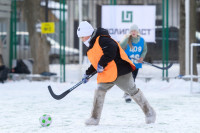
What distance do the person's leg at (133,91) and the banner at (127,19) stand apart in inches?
255

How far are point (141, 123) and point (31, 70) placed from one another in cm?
834

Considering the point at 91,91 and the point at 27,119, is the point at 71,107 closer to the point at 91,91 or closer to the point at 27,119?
the point at 27,119

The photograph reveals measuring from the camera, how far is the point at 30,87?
12.2 m

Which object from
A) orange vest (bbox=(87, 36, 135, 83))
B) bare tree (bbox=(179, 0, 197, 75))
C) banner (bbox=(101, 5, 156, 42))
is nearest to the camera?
orange vest (bbox=(87, 36, 135, 83))

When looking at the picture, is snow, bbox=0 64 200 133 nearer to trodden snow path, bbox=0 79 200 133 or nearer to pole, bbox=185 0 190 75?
trodden snow path, bbox=0 79 200 133

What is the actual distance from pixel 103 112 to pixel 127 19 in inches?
217

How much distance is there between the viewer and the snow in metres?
5.73

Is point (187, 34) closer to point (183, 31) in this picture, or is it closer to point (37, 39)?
point (183, 31)

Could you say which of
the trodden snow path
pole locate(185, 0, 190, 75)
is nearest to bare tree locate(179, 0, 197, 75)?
pole locate(185, 0, 190, 75)

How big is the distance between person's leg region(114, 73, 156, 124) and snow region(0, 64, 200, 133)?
13cm

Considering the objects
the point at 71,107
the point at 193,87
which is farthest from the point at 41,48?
the point at 71,107

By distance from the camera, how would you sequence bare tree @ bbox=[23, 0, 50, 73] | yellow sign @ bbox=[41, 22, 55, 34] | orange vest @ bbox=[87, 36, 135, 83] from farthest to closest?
bare tree @ bbox=[23, 0, 50, 73], yellow sign @ bbox=[41, 22, 55, 34], orange vest @ bbox=[87, 36, 135, 83]

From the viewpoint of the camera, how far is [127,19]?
12422mm

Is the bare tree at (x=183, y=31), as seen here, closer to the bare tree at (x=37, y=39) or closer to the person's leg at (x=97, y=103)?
the bare tree at (x=37, y=39)
